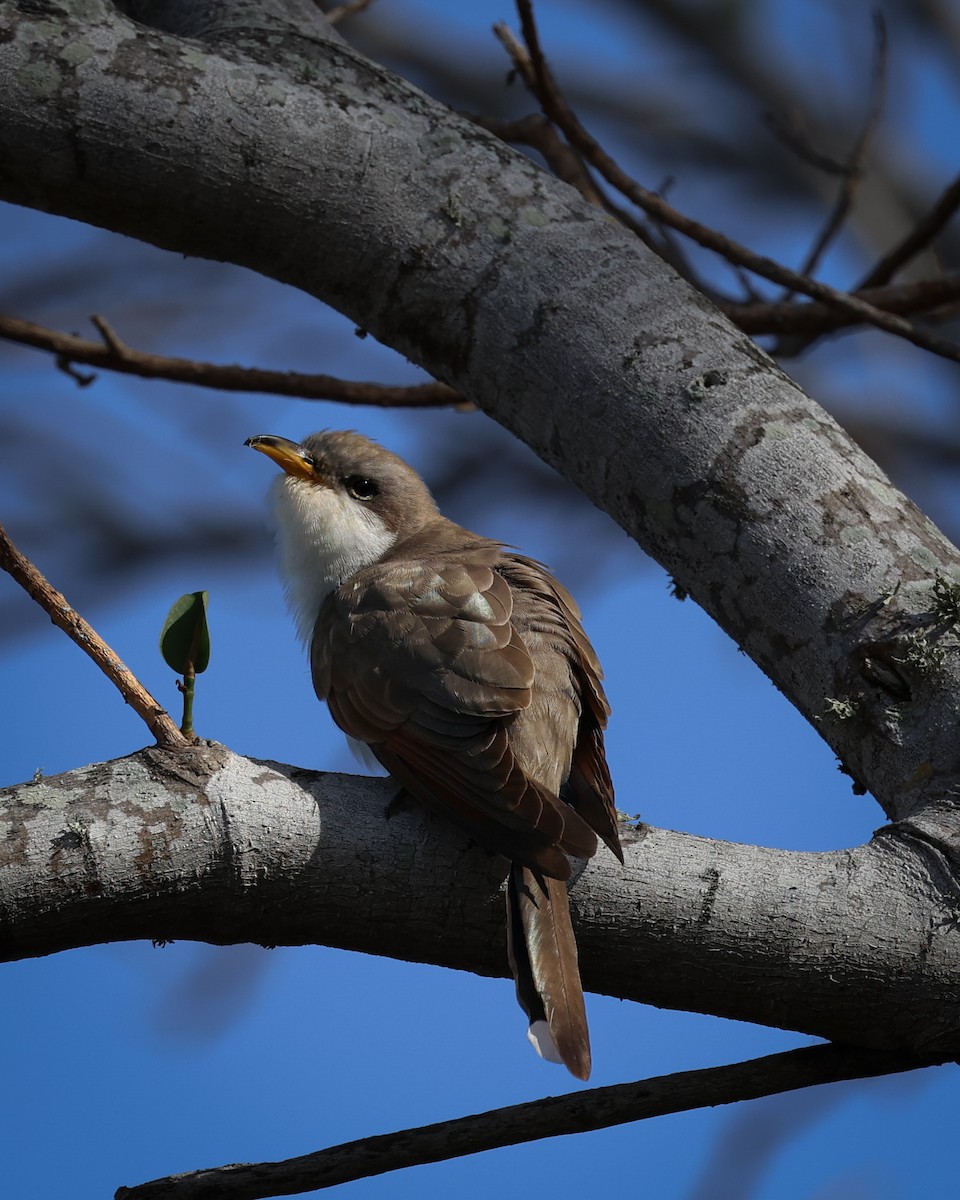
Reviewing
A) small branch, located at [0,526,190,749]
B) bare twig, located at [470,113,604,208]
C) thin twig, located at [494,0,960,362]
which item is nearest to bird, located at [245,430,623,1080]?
small branch, located at [0,526,190,749]

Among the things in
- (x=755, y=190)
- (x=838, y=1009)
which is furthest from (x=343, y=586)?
(x=755, y=190)

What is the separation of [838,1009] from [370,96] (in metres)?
2.44

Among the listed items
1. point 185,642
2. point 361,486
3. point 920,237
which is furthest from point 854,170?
point 185,642

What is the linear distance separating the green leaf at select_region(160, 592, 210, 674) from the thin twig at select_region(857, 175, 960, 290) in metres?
3.28

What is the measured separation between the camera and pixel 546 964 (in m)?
2.26

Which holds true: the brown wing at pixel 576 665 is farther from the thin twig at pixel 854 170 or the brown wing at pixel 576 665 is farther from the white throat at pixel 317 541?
the thin twig at pixel 854 170

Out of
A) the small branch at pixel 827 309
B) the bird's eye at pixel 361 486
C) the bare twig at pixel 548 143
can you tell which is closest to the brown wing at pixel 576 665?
the bird's eye at pixel 361 486

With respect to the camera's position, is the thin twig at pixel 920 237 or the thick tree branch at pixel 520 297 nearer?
the thick tree branch at pixel 520 297

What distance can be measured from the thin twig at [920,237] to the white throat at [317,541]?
2154 millimetres

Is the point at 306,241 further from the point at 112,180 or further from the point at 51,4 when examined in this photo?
the point at 51,4

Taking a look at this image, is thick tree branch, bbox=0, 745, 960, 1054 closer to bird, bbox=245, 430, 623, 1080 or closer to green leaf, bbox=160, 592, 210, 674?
bird, bbox=245, 430, 623, 1080

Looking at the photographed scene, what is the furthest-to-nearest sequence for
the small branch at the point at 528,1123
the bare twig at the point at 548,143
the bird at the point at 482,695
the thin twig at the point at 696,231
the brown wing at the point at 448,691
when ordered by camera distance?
1. the bare twig at the point at 548,143
2. the thin twig at the point at 696,231
3. the brown wing at the point at 448,691
4. the bird at the point at 482,695
5. the small branch at the point at 528,1123

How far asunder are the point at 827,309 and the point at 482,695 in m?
2.31

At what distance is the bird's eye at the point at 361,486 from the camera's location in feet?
14.2
